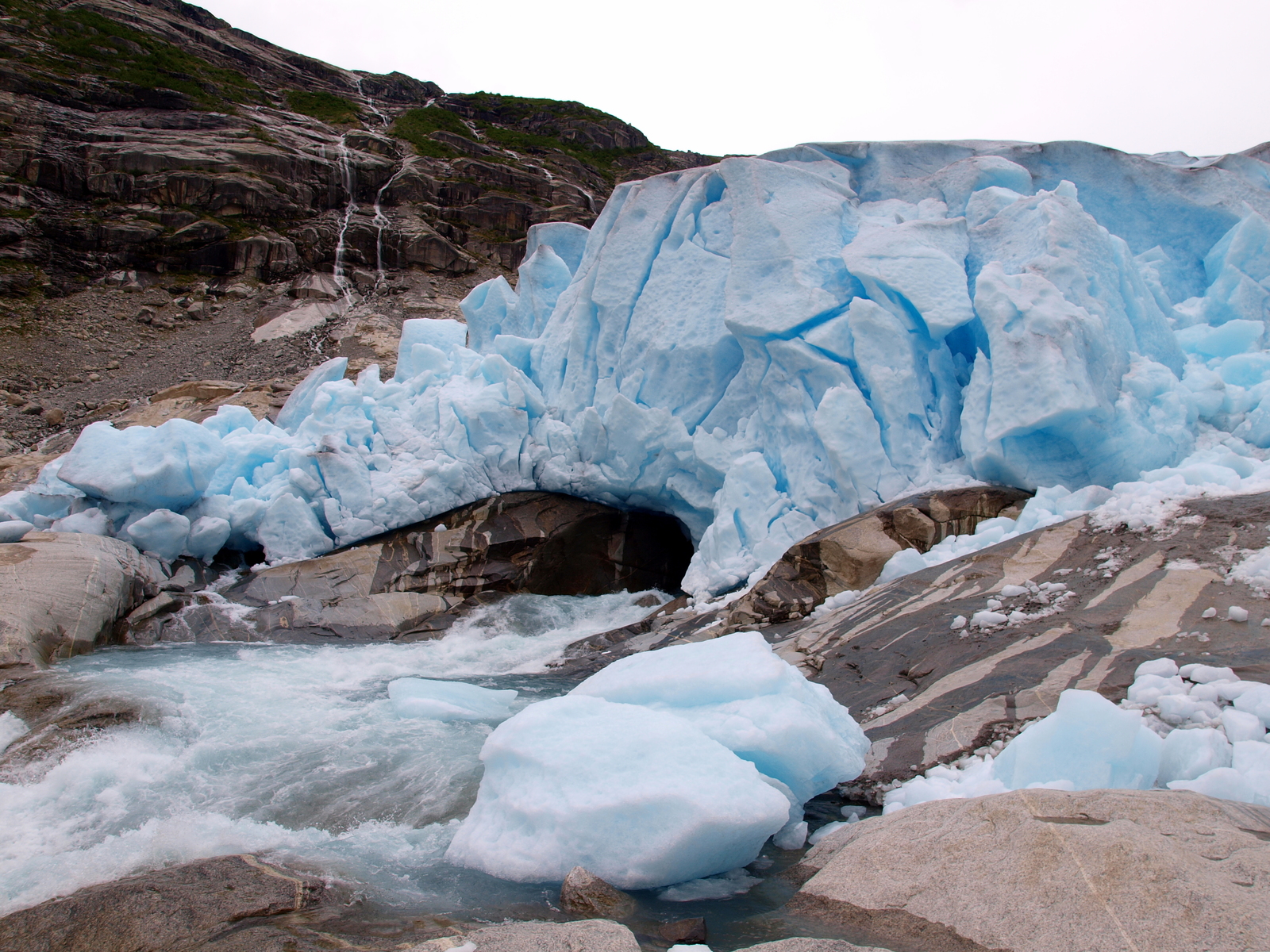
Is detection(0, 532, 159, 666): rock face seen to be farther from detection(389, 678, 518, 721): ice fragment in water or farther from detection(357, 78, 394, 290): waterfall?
detection(357, 78, 394, 290): waterfall

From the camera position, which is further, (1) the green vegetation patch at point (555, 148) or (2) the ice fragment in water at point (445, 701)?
(1) the green vegetation patch at point (555, 148)

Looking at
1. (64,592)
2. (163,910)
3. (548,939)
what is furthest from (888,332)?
(64,592)

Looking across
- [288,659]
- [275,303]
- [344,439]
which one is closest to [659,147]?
[275,303]

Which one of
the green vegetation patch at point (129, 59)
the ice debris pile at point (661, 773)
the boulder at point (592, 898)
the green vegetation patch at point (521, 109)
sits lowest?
the boulder at point (592, 898)

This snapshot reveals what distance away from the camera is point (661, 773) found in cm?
252

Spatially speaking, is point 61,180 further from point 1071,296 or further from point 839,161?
point 1071,296

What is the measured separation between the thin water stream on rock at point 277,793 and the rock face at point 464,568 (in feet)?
4.66

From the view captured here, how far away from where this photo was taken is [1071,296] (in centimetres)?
625

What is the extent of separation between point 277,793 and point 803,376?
5619 millimetres

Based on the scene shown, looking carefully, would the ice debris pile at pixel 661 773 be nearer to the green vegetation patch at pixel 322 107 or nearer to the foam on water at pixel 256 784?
the foam on water at pixel 256 784

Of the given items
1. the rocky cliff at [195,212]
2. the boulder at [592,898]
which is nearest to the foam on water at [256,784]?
the boulder at [592,898]

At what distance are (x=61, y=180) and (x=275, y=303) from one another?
7751 millimetres

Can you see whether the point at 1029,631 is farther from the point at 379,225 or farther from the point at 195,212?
the point at 195,212

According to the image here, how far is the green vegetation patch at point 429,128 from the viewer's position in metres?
30.1
